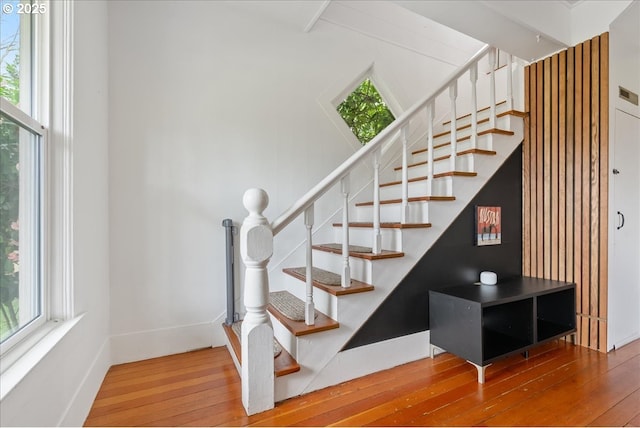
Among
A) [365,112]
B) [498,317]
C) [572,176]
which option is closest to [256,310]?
[498,317]

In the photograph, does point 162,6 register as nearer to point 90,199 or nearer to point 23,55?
point 23,55

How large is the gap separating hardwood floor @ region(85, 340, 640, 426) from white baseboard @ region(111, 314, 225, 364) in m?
0.08

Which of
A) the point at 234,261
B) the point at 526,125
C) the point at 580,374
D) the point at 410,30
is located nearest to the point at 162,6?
the point at 234,261

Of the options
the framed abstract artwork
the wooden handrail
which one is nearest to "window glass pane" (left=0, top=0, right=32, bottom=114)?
the wooden handrail

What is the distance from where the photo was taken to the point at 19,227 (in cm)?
123

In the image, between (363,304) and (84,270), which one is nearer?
(84,270)

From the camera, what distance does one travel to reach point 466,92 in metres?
3.71

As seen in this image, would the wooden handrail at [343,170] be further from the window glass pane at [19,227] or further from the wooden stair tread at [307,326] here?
the window glass pane at [19,227]

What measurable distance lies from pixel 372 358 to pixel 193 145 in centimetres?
198

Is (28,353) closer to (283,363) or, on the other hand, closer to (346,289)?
(283,363)

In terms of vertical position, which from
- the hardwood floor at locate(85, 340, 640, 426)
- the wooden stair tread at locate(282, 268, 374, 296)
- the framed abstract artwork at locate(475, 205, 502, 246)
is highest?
the framed abstract artwork at locate(475, 205, 502, 246)

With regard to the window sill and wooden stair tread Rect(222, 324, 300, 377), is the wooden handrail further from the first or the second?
the window sill

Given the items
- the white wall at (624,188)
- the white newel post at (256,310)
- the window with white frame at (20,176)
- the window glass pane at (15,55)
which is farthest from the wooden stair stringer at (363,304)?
the window glass pane at (15,55)

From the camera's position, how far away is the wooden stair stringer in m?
1.70
